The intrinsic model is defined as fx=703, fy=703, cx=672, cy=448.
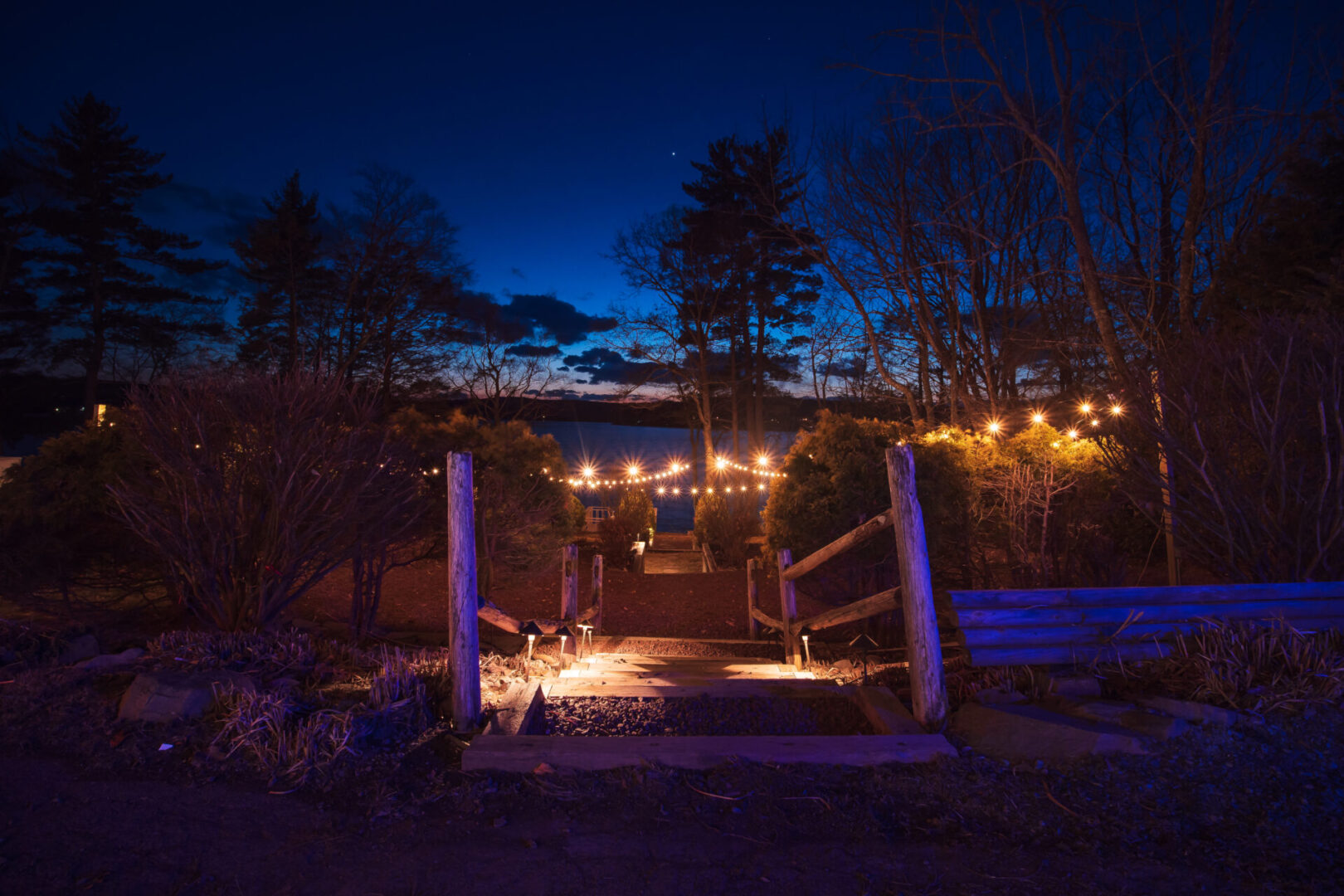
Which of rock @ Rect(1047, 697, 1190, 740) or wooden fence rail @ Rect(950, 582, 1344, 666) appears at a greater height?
wooden fence rail @ Rect(950, 582, 1344, 666)

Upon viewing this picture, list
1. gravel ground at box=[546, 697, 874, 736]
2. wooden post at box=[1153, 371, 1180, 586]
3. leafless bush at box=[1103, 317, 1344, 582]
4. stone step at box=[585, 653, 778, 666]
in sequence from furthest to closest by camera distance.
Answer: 1. stone step at box=[585, 653, 778, 666]
2. wooden post at box=[1153, 371, 1180, 586]
3. leafless bush at box=[1103, 317, 1344, 582]
4. gravel ground at box=[546, 697, 874, 736]

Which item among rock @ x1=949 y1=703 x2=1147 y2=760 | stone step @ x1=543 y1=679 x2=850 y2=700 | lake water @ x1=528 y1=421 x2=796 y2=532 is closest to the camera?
rock @ x1=949 y1=703 x2=1147 y2=760

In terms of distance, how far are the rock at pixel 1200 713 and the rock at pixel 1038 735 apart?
14.8 inches

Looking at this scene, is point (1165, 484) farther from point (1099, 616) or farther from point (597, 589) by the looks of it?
point (597, 589)

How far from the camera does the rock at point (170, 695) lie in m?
3.63

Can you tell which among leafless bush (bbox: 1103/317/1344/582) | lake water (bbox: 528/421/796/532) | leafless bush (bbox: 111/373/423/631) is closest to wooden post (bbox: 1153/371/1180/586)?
leafless bush (bbox: 1103/317/1344/582)

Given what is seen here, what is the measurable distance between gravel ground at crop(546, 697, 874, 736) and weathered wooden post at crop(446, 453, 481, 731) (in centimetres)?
60

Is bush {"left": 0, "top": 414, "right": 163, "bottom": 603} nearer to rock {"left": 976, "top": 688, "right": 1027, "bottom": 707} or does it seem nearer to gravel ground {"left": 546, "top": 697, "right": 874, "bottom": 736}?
gravel ground {"left": 546, "top": 697, "right": 874, "bottom": 736}

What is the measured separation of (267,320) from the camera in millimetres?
21953

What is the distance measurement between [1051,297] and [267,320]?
22.4 m

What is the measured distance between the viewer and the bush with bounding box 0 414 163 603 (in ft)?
20.6

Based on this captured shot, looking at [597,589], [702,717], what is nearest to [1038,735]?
[702,717]

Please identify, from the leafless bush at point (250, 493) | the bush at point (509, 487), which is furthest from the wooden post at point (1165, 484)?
the bush at point (509, 487)

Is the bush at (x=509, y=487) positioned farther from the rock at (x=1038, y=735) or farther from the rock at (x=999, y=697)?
the rock at (x=1038, y=735)
